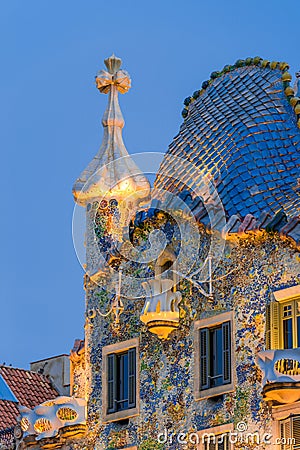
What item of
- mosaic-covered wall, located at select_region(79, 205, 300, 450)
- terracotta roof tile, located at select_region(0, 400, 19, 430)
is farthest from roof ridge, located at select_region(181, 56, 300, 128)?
terracotta roof tile, located at select_region(0, 400, 19, 430)

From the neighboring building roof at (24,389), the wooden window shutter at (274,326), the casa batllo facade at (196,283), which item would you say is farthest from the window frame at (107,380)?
the neighboring building roof at (24,389)

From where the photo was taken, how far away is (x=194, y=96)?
148 ft

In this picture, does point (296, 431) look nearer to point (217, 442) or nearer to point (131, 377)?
point (217, 442)

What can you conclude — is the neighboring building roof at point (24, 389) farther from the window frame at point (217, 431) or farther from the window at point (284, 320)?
the window at point (284, 320)

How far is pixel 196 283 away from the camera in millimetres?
40875

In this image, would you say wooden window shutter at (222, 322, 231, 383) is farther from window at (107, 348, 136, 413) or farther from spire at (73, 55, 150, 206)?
spire at (73, 55, 150, 206)

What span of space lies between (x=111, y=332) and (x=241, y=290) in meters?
3.78

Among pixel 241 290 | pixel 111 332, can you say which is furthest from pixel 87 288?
pixel 241 290

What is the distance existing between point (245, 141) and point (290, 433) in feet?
23.0

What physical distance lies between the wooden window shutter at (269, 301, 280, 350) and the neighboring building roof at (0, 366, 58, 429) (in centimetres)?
1175

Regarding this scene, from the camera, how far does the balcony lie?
38062mm

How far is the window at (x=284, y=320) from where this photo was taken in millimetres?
38969

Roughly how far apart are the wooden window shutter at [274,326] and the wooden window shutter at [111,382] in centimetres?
440

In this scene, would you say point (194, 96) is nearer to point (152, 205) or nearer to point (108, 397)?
point (152, 205)
